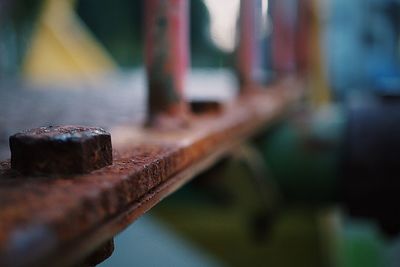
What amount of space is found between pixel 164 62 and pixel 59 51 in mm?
4588

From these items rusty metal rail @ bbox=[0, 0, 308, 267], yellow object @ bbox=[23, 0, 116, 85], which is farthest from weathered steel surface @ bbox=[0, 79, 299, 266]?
yellow object @ bbox=[23, 0, 116, 85]

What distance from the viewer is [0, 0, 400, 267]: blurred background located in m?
1.96

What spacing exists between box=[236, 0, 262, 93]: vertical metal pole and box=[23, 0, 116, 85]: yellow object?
3.01 metres

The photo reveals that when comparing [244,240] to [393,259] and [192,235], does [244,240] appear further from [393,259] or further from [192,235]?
[393,259]

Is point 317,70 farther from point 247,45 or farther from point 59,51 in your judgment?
point 247,45

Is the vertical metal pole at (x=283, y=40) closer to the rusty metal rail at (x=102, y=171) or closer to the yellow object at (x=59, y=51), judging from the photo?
the yellow object at (x=59, y=51)

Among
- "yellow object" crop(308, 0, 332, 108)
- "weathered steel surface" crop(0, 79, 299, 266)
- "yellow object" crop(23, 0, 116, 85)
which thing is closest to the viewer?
"weathered steel surface" crop(0, 79, 299, 266)

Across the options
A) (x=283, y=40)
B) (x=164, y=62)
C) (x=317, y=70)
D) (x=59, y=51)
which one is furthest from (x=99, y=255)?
(x=59, y=51)

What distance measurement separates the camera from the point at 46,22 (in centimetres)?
584

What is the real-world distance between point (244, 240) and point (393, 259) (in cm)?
125

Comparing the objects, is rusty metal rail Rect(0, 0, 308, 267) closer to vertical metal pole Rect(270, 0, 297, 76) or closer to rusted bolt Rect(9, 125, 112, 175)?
rusted bolt Rect(9, 125, 112, 175)

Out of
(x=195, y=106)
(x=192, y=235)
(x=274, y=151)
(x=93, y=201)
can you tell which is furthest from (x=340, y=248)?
(x=93, y=201)

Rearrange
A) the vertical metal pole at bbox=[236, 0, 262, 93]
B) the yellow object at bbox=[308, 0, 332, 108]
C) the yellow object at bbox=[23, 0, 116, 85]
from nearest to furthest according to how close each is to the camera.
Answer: the vertical metal pole at bbox=[236, 0, 262, 93], the yellow object at bbox=[308, 0, 332, 108], the yellow object at bbox=[23, 0, 116, 85]

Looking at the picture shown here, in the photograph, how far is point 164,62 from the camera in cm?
129
